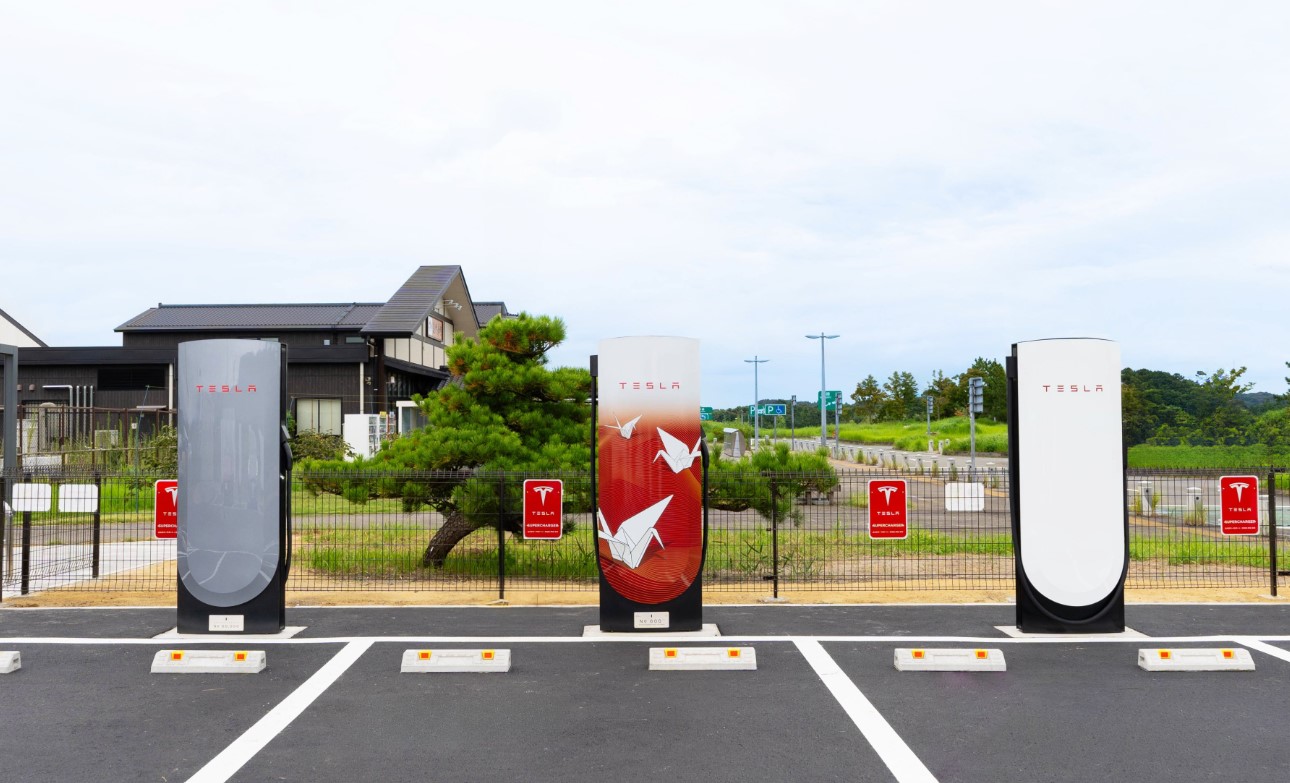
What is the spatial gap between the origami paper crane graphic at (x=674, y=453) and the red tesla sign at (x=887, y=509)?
2403 mm

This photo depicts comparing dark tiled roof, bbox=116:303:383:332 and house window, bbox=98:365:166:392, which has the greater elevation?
dark tiled roof, bbox=116:303:383:332

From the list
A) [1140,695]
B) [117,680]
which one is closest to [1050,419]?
[1140,695]

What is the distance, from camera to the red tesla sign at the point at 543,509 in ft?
31.6

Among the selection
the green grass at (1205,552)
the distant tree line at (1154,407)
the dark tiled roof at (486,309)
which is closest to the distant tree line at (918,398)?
the distant tree line at (1154,407)

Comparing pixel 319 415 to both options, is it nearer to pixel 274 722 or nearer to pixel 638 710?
pixel 274 722

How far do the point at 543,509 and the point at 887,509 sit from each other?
3552mm

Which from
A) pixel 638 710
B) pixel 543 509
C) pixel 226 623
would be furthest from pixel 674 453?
pixel 226 623

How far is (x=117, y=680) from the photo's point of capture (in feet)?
22.4

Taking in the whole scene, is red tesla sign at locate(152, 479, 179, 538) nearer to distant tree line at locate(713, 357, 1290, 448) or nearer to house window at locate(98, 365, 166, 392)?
distant tree line at locate(713, 357, 1290, 448)

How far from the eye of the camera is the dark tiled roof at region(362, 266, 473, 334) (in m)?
37.2

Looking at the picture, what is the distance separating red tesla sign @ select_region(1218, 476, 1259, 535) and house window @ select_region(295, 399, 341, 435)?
101ft

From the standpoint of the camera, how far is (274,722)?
5855 mm

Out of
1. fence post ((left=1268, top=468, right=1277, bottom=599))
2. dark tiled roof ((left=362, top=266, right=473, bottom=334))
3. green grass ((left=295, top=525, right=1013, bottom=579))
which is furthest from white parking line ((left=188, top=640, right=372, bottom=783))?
dark tiled roof ((left=362, top=266, right=473, bottom=334))

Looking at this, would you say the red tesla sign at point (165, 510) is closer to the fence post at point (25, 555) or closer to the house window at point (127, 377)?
the fence post at point (25, 555)
